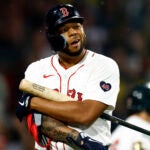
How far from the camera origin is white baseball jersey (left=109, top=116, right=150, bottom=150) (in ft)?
21.4

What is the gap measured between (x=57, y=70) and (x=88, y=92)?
382mm

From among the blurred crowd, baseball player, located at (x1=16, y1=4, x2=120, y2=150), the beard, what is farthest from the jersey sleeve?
the blurred crowd

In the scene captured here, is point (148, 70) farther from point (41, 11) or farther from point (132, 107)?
point (132, 107)

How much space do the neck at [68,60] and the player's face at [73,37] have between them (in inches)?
2.9

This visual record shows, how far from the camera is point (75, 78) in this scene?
523cm

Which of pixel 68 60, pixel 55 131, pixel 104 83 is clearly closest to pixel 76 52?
pixel 68 60

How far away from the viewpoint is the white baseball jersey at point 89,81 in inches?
201

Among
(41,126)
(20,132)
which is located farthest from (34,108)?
(20,132)

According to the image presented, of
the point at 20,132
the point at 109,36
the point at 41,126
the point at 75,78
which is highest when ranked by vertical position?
the point at 75,78

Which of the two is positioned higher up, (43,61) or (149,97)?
(43,61)

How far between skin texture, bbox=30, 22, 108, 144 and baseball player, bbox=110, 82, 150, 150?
156cm

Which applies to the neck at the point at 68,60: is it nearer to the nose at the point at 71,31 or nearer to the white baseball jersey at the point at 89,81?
the white baseball jersey at the point at 89,81

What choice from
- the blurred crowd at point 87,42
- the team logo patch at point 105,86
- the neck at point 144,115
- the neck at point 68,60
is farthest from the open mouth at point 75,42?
the blurred crowd at point 87,42

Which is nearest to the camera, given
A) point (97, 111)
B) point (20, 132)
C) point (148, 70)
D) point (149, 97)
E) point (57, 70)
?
point (97, 111)
